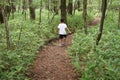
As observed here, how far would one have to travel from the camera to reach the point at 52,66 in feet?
33.4

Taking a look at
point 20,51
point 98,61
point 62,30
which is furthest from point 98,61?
point 62,30

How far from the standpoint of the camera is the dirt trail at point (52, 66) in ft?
29.0

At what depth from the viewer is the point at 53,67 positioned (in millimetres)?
10008

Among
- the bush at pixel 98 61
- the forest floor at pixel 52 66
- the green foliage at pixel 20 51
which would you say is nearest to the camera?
the bush at pixel 98 61

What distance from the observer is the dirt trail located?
8.83 metres

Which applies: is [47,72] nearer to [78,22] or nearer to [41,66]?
[41,66]

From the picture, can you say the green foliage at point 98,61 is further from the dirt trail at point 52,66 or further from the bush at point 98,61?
the dirt trail at point 52,66

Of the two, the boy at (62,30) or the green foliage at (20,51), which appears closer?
the green foliage at (20,51)

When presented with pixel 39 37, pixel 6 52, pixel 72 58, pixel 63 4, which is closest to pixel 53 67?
pixel 72 58

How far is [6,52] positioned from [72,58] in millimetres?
3530

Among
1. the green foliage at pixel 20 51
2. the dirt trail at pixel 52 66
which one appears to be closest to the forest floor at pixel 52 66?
the dirt trail at pixel 52 66

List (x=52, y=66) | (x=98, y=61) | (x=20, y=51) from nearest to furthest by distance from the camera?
(x=98, y=61), (x=52, y=66), (x=20, y=51)

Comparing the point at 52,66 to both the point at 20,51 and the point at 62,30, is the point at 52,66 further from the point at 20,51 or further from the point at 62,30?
the point at 62,30

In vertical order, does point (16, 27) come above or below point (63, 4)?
below
